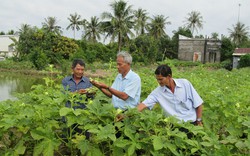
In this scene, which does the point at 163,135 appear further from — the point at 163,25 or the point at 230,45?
the point at 163,25

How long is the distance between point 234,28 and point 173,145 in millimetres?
49760

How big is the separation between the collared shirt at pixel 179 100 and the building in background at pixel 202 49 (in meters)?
33.3

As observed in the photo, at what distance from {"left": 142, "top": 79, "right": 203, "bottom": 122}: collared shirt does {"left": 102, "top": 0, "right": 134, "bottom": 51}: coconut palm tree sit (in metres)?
31.1

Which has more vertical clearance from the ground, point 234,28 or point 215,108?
point 234,28

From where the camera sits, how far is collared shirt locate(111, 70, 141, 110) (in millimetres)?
3242

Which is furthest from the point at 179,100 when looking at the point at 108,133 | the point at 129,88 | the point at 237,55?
the point at 237,55

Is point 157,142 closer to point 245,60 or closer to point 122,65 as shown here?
point 122,65

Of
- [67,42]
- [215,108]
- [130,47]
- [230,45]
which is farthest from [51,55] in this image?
[215,108]

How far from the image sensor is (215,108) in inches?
148

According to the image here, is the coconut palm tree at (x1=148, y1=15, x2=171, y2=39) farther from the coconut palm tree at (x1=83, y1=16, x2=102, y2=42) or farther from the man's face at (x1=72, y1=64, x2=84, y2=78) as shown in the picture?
the man's face at (x1=72, y1=64, x2=84, y2=78)

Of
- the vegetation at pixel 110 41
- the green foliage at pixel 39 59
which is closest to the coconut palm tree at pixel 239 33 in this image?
the vegetation at pixel 110 41

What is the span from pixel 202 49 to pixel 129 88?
33598 millimetres

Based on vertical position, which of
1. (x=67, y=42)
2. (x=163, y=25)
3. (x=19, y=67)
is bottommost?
(x=19, y=67)

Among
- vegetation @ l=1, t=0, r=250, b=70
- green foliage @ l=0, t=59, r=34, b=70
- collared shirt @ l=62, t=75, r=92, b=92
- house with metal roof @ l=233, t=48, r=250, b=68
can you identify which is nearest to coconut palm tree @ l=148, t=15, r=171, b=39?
vegetation @ l=1, t=0, r=250, b=70
